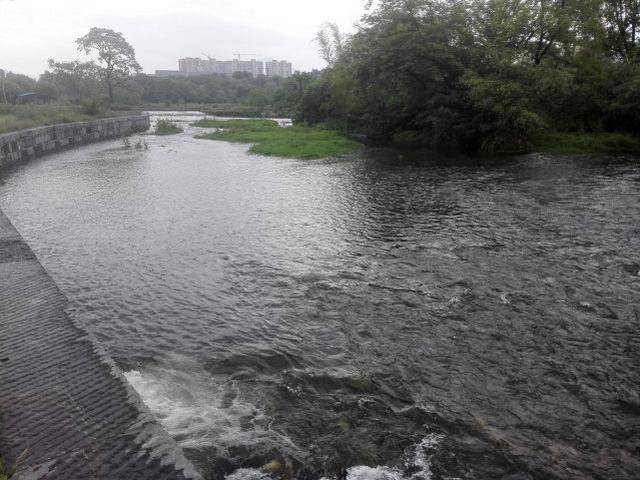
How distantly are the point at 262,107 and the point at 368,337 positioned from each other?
7731 centimetres

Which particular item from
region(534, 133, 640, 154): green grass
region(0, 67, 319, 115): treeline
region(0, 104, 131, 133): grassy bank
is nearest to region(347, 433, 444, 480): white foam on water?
region(534, 133, 640, 154): green grass

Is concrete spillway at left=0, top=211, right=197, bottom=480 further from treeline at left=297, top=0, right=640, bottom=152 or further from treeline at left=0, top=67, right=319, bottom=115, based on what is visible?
treeline at left=0, top=67, right=319, bottom=115

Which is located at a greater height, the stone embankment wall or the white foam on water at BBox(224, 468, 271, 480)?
the stone embankment wall

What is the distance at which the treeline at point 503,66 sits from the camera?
26.3 meters

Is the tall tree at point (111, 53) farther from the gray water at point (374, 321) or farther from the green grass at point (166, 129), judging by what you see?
the gray water at point (374, 321)

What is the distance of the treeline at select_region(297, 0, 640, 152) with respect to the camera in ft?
86.2


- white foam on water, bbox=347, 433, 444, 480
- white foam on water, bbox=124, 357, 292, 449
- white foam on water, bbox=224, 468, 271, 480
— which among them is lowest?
white foam on water, bbox=124, 357, 292, 449

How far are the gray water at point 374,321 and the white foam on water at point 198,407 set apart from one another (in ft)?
0.08

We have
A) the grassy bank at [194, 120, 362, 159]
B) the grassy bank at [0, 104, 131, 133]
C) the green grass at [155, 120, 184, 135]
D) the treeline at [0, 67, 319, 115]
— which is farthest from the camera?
the treeline at [0, 67, 319, 115]

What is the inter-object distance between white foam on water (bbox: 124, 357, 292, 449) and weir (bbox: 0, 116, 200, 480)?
2.24 ft

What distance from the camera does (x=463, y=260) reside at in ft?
32.7

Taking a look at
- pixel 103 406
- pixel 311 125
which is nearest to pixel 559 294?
pixel 103 406

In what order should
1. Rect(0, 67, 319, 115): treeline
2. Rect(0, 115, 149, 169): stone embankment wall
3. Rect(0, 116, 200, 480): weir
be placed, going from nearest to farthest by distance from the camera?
Rect(0, 116, 200, 480): weir < Rect(0, 115, 149, 169): stone embankment wall < Rect(0, 67, 319, 115): treeline

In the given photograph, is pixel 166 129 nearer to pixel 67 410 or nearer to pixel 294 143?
pixel 294 143
